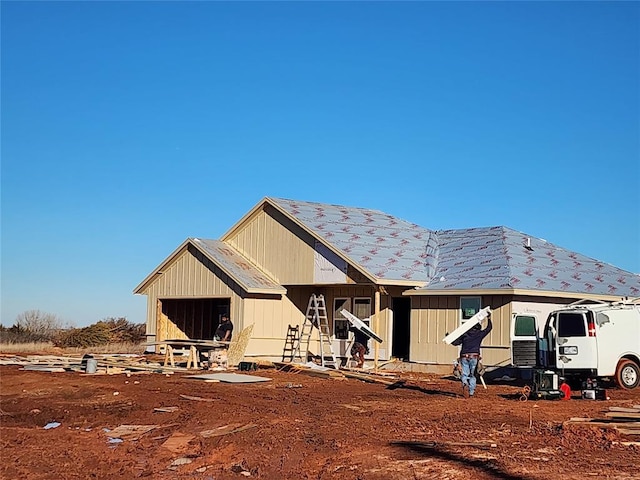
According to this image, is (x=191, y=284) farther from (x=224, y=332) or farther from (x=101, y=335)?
(x=101, y=335)

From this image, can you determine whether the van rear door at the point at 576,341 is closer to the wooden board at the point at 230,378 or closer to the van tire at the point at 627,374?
the van tire at the point at 627,374

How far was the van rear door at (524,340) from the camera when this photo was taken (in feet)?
72.7

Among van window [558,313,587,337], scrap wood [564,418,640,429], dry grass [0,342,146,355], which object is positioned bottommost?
scrap wood [564,418,640,429]

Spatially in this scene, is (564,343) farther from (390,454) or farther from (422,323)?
(390,454)

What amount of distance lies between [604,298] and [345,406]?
1288cm

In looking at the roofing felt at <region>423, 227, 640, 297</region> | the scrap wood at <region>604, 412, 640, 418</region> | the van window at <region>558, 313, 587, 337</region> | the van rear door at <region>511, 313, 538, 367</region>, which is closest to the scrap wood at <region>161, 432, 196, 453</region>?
the scrap wood at <region>604, 412, 640, 418</region>

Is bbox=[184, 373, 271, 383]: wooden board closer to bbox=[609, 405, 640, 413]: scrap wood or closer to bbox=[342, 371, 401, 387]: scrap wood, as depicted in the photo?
bbox=[342, 371, 401, 387]: scrap wood

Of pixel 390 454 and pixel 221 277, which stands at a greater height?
pixel 221 277

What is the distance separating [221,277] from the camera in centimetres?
2930

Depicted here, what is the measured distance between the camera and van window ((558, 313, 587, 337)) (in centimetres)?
1970

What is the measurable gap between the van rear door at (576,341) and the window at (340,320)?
10468 millimetres

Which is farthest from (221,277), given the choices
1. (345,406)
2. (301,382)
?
(345,406)

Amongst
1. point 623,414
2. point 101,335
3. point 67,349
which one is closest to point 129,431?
point 623,414

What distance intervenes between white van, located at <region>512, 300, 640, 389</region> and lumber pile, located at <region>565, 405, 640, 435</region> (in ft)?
13.9
